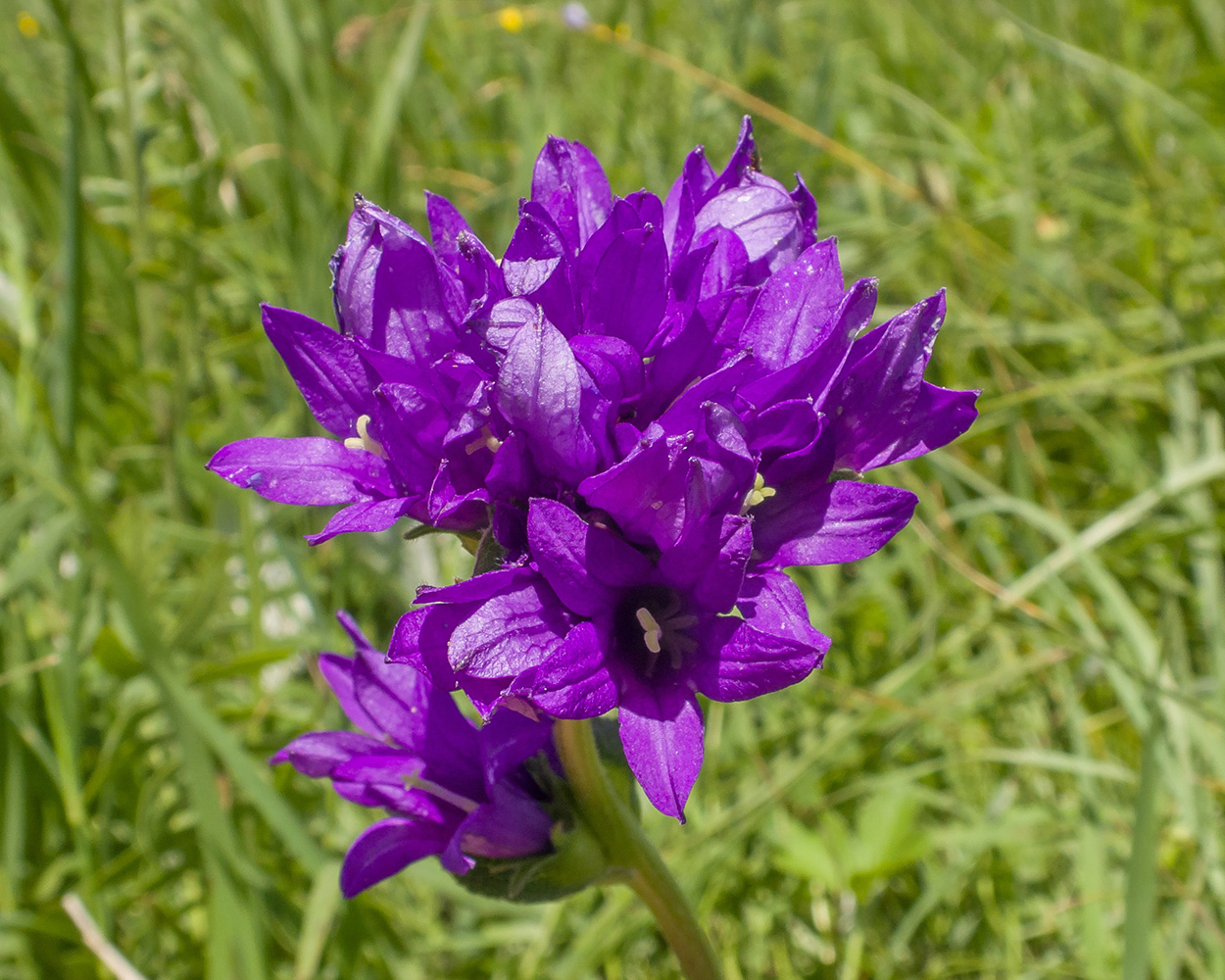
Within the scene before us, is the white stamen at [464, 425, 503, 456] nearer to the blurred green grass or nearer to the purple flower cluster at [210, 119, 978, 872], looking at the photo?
the purple flower cluster at [210, 119, 978, 872]

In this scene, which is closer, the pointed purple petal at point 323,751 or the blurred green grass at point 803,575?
the pointed purple petal at point 323,751

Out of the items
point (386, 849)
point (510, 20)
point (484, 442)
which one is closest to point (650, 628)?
point (484, 442)

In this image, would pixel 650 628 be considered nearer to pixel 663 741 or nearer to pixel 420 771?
pixel 663 741

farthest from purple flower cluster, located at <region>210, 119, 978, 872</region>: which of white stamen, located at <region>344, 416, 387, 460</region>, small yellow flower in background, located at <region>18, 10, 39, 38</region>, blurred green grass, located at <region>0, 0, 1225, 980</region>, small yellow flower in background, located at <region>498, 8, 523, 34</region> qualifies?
small yellow flower in background, located at <region>18, 10, 39, 38</region>

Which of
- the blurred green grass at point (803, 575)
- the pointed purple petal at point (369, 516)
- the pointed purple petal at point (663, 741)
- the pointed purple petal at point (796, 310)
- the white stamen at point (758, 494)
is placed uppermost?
the pointed purple petal at point (796, 310)

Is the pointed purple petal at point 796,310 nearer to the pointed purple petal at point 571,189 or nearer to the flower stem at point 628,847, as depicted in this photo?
the pointed purple petal at point 571,189

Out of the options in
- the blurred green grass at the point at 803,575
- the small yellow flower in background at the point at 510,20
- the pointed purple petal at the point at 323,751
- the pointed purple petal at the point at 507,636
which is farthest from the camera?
the small yellow flower in background at the point at 510,20

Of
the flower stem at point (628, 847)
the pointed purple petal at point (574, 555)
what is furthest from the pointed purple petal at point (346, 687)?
the pointed purple petal at point (574, 555)
